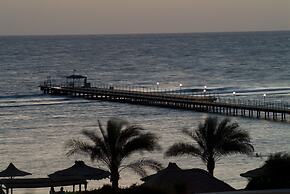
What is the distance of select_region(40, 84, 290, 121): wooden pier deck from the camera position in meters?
71.4

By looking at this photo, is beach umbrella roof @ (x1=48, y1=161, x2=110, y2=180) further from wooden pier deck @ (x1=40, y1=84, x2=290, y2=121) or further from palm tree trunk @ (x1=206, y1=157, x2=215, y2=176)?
wooden pier deck @ (x1=40, y1=84, x2=290, y2=121)

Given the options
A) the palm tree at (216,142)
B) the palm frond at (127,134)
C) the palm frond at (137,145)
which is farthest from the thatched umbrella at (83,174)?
the palm tree at (216,142)

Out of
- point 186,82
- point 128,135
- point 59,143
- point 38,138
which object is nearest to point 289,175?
point 128,135

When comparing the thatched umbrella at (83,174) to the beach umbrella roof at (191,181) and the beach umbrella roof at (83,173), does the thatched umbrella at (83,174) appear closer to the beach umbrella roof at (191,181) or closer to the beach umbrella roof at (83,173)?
the beach umbrella roof at (83,173)

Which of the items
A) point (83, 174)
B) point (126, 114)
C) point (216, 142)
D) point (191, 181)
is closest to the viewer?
point (191, 181)

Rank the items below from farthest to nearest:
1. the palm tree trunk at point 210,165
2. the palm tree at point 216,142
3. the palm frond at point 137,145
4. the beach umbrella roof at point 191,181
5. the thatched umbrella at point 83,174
→ the palm tree at point 216,142 → the palm tree trunk at point 210,165 → the thatched umbrella at point 83,174 → the palm frond at point 137,145 → the beach umbrella roof at point 191,181

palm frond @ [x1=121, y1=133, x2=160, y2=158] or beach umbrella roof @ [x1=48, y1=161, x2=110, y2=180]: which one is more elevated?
palm frond @ [x1=121, y1=133, x2=160, y2=158]

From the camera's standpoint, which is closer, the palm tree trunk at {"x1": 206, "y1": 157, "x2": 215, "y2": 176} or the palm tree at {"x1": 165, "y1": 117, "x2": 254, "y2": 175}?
the palm tree trunk at {"x1": 206, "y1": 157, "x2": 215, "y2": 176}

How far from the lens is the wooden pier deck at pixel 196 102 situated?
71412 millimetres

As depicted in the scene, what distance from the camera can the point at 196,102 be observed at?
78.9 metres

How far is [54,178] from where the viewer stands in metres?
29.5

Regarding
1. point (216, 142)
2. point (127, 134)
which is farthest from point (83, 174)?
point (216, 142)

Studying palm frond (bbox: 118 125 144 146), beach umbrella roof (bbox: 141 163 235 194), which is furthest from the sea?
beach umbrella roof (bbox: 141 163 235 194)

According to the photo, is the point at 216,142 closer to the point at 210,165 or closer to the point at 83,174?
the point at 210,165
